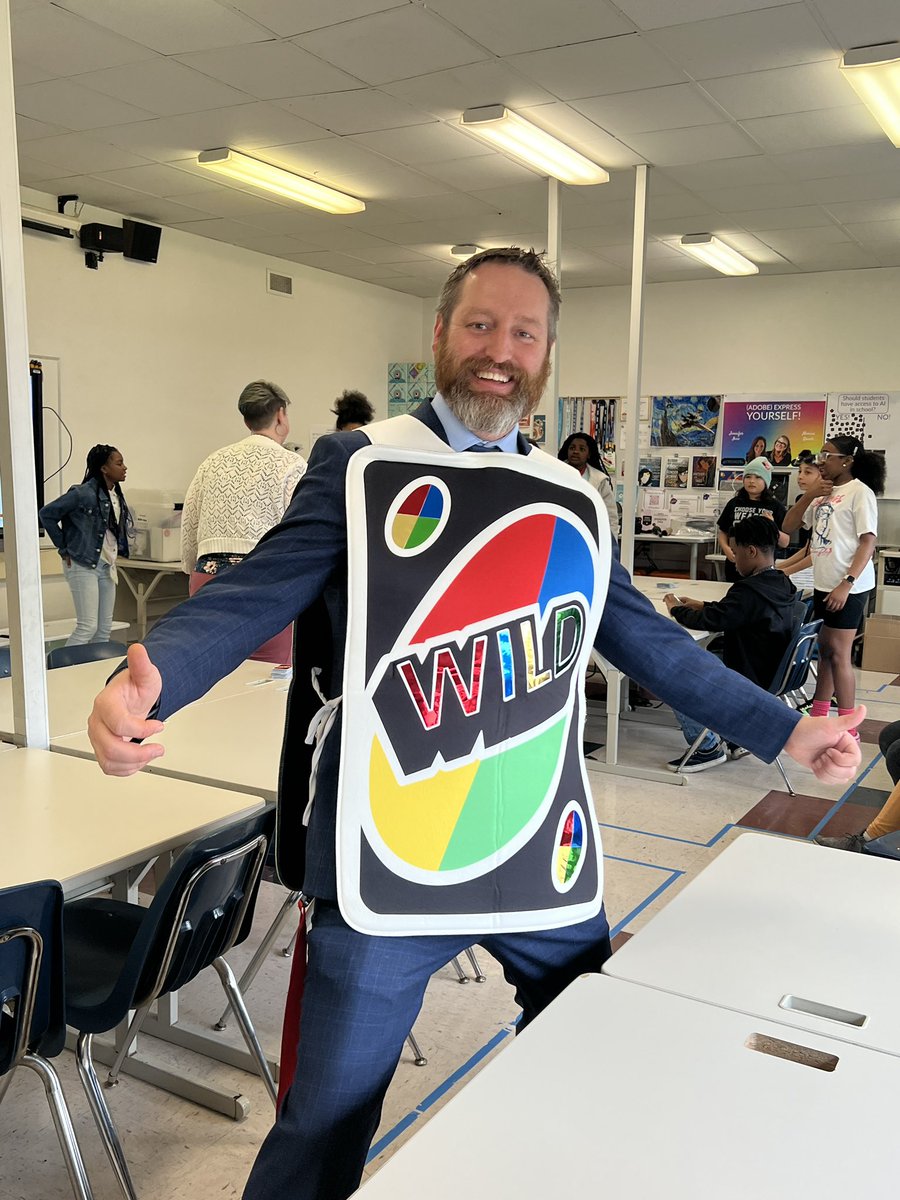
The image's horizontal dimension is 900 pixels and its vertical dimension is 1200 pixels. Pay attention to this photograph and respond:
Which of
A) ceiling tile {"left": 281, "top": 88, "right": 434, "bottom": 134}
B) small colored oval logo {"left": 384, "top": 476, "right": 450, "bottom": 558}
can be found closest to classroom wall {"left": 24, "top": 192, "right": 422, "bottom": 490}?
ceiling tile {"left": 281, "top": 88, "right": 434, "bottom": 134}

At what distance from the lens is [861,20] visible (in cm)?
392

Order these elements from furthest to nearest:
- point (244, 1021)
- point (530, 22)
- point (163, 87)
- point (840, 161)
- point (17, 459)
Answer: point (840, 161) → point (163, 87) → point (530, 22) → point (17, 459) → point (244, 1021)

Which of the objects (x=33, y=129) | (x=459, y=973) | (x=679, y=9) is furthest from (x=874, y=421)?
(x=459, y=973)

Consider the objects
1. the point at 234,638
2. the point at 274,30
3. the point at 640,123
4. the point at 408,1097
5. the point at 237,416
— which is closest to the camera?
the point at 234,638

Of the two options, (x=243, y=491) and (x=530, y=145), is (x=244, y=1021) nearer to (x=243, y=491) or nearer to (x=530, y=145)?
(x=243, y=491)

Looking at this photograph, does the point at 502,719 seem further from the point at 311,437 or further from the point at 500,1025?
the point at 311,437

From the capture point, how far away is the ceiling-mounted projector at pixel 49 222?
6750mm

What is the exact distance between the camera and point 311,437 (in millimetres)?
9453

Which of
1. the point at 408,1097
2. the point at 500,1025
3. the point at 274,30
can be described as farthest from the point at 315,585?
the point at 274,30

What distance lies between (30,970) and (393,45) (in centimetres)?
388

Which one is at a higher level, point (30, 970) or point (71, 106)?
point (71, 106)

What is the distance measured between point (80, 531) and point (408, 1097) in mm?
4747

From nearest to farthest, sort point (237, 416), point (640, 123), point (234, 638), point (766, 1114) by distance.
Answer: point (766, 1114)
point (234, 638)
point (640, 123)
point (237, 416)

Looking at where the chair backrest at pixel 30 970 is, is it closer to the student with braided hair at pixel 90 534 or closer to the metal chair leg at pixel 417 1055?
the metal chair leg at pixel 417 1055
